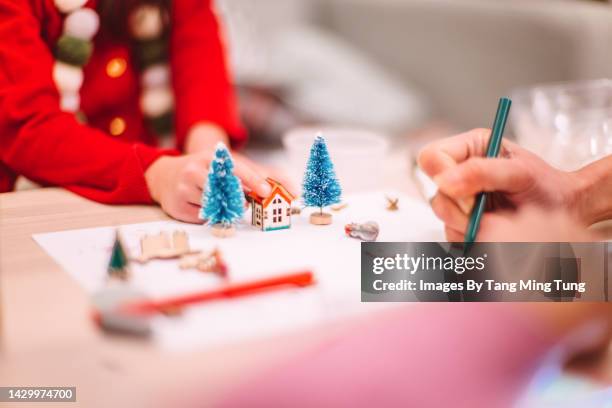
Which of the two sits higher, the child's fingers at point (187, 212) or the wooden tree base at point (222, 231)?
the child's fingers at point (187, 212)

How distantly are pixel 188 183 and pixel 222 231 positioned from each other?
0.07 metres

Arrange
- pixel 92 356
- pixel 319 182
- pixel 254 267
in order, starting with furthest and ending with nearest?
1. pixel 319 182
2. pixel 254 267
3. pixel 92 356

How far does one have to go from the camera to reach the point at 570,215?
0.48m

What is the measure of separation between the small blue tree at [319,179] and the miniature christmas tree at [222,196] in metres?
0.06

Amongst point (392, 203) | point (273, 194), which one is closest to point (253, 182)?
point (273, 194)

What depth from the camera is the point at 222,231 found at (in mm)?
494

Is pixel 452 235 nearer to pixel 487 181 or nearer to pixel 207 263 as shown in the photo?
pixel 487 181

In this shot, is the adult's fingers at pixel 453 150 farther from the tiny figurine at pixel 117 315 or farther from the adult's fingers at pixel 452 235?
the tiny figurine at pixel 117 315

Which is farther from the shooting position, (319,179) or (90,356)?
(319,179)

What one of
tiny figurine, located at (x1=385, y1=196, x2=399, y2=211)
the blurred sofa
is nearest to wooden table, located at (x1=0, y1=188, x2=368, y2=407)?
tiny figurine, located at (x1=385, y1=196, x2=399, y2=211)

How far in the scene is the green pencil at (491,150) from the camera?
0.45 m

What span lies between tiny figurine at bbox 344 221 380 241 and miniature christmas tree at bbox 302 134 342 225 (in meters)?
0.03

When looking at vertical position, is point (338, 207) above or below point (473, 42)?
below

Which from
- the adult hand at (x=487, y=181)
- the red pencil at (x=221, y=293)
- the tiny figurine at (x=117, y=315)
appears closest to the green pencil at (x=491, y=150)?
the adult hand at (x=487, y=181)
